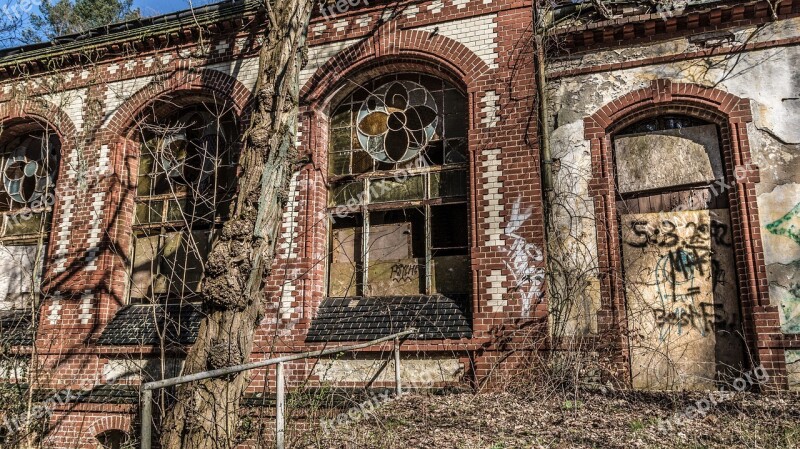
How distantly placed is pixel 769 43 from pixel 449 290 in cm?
532

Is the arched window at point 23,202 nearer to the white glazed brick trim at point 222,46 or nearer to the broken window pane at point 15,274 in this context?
the broken window pane at point 15,274

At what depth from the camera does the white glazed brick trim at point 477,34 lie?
8297 mm

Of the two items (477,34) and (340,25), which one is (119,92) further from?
(477,34)

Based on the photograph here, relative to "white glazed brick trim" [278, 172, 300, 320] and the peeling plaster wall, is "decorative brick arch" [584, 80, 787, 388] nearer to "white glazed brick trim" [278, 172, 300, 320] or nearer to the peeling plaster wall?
the peeling plaster wall

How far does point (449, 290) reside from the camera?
8078 mm

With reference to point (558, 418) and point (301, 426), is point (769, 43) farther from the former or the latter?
point (301, 426)

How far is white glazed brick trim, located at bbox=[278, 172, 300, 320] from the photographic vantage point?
8.35 meters

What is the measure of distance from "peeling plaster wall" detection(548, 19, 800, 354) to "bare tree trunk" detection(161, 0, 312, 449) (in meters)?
3.76

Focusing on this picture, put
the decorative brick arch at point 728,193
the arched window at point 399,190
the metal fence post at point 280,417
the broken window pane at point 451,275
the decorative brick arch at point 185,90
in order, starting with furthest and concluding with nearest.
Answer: the decorative brick arch at point 185,90 < the arched window at point 399,190 < the broken window pane at point 451,275 < the decorative brick arch at point 728,193 < the metal fence post at point 280,417

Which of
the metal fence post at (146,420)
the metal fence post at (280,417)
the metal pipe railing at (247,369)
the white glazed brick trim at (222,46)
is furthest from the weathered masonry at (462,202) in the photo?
the metal fence post at (146,420)

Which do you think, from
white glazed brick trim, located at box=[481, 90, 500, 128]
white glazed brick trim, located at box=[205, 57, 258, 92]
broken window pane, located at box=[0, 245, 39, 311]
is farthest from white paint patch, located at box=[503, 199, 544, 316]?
broken window pane, located at box=[0, 245, 39, 311]

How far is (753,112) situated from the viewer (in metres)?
7.46

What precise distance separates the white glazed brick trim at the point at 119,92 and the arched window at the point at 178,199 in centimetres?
66

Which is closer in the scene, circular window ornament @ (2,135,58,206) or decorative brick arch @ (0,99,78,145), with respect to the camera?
decorative brick arch @ (0,99,78,145)
